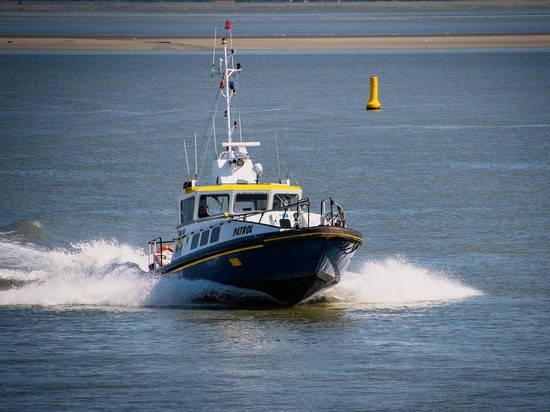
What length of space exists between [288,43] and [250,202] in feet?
448

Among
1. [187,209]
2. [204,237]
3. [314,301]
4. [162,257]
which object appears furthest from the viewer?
[162,257]

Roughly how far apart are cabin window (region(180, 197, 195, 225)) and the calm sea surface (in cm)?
175

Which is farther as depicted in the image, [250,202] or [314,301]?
[314,301]

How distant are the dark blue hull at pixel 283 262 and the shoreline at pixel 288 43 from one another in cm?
11745

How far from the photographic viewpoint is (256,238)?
1083 inches

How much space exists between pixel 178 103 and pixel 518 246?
5277 centimetres

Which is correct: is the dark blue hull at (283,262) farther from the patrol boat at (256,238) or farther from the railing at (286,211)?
the railing at (286,211)

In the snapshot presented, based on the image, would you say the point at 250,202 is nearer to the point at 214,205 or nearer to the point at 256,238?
the point at 214,205

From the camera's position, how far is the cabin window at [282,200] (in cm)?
2938

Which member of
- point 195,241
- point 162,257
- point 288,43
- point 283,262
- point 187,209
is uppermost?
point 288,43

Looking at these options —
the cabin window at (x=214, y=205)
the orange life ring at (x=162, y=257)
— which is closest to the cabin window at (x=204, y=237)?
the cabin window at (x=214, y=205)

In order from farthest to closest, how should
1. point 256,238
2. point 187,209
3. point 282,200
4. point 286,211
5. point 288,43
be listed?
point 288,43, point 187,209, point 282,200, point 286,211, point 256,238

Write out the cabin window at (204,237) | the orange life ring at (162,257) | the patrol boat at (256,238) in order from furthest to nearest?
the orange life ring at (162,257) → the cabin window at (204,237) → the patrol boat at (256,238)

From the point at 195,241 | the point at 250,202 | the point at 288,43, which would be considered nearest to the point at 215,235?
the point at 195,241
